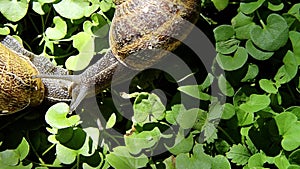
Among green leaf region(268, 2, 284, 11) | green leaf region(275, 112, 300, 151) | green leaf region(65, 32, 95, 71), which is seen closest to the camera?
green leaf region(275, 112, 300, 151)

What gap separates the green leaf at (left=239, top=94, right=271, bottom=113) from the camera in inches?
47.4

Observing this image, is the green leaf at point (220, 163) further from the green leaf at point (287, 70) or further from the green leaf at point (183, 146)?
the green leaf at point (287, 70)

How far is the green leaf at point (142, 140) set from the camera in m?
1.27

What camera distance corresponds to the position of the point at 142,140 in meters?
1.27

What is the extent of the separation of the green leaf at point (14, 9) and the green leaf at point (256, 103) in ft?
1.71

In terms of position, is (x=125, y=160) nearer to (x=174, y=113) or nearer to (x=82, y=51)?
(x=174, y=113)

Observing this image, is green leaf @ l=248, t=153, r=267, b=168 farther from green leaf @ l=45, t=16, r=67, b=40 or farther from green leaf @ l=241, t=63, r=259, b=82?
green leaf @ l=45, t=16, r=67, b=40

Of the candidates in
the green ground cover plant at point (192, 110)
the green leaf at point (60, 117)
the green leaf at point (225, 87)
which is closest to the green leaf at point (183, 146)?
the green ground cover plant at point (192, 110)

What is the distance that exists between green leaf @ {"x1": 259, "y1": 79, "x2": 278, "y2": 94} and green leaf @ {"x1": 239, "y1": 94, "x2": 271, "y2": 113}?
0.7 inches

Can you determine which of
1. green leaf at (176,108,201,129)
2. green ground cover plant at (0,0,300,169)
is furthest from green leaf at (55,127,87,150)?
green leaf at (176,108,201,129)

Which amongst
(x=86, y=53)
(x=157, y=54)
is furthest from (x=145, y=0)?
(x=86, y=53)

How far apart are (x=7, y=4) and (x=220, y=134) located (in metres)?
0.54

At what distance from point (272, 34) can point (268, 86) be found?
0.33ft

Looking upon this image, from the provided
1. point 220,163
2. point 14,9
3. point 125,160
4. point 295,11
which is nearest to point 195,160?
point 220,163
